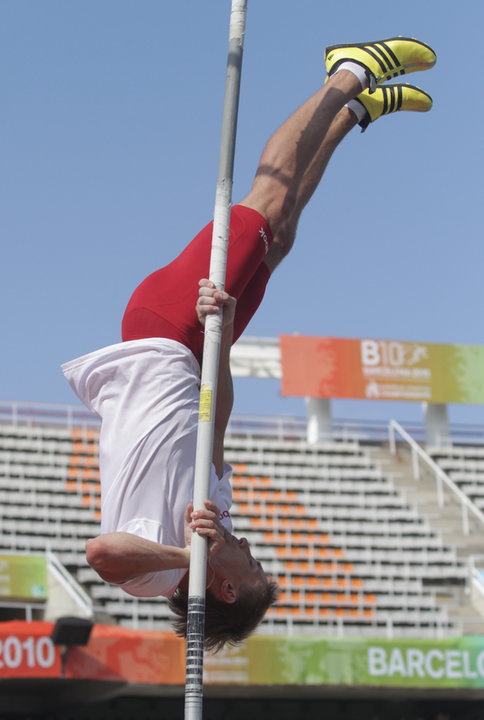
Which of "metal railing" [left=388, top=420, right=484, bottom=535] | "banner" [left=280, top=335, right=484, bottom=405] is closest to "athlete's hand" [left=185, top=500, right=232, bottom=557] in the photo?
"metal railing" [left=388, top=420, right=484, bottom=535]

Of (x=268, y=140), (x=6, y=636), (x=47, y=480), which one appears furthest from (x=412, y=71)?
(x=47, y=480)

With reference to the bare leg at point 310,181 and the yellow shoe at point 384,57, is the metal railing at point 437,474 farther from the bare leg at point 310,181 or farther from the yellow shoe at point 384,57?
the bare leg at point 310,181

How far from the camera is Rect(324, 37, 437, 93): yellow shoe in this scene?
5094 mm

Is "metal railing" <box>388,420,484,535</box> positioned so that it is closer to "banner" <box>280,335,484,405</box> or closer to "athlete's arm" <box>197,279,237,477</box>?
"banner" <box>280,335,484,405</box>

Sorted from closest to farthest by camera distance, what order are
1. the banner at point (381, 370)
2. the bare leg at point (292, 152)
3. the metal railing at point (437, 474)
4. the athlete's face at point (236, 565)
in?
the athlete's face at point (236, 565)
the bare leg at point (292, 152)
the metal railing at point (437, 474)
the banner at point (381, 370)

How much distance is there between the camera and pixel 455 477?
19953 millimetres

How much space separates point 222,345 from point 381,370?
17093mm

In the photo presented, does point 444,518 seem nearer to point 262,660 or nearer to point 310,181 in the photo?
point 262,660

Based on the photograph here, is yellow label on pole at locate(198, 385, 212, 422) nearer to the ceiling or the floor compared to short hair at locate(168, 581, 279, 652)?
nearer to the ceiling

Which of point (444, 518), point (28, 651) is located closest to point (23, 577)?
point (28, 651)

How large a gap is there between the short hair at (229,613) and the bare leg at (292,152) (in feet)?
4.98

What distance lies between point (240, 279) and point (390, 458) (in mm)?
16095

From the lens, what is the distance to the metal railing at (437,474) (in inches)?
739

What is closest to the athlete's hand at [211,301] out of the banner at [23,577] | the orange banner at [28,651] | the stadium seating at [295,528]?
the orange banner at [28,651]
